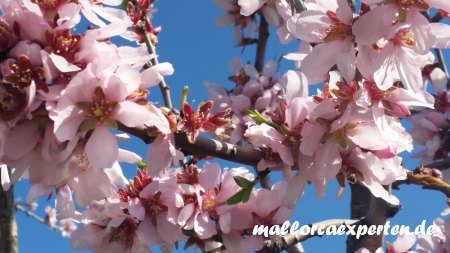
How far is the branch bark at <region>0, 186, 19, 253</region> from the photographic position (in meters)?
3.06

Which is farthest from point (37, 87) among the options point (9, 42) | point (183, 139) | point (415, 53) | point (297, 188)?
point (415, 53)

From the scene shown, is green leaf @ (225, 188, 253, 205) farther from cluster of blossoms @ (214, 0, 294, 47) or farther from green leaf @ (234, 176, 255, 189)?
cluster of blossoms @ (214, 0, 294, 47)

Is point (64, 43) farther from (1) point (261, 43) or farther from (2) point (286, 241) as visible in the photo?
(1) point (261, 43)

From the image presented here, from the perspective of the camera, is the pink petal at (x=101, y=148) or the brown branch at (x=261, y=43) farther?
the brown branch at (x=261, y=43)

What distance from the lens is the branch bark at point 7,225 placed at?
10.0 ft

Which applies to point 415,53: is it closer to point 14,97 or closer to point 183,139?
point 183,139

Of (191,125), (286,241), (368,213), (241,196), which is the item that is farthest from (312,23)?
(368,213)

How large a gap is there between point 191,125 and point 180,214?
43 centimetres

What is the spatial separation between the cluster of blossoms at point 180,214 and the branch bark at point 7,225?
3.95 ft

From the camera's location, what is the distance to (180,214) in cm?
185

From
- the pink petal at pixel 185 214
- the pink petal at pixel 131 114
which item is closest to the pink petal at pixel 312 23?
the pink petal at pixel 131 114

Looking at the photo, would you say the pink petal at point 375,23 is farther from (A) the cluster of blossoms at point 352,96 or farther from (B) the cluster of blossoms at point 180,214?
A: (B) the cluster of blossoms at point 180,214

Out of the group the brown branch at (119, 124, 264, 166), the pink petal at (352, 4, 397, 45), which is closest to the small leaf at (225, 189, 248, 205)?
the brown branch at (119, 124, 264, 166)

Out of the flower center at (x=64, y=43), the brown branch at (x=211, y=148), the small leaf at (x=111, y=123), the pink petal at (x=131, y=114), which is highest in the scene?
the flower center at (x=64, y=43)
